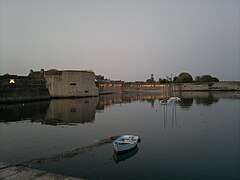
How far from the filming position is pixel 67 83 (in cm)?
5834

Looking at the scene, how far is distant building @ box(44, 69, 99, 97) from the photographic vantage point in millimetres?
57219

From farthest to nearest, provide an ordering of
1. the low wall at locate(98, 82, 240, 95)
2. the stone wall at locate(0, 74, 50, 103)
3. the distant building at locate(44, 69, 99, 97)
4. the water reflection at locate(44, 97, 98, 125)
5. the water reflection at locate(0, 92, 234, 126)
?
the low wall at locate(98, 82, 240, 95) < the distant building at locate(44, 69, 99, 97) < the stone wall at locate(0, 74, 50, 103) < the water reflection at locate(0, 92, 234, 126) < the water reflection at locate(44, 97, 98, 125)

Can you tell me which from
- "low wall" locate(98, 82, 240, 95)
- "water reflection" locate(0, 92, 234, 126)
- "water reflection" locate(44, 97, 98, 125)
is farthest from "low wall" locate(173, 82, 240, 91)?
"water reflection" locate(44, 97, 98, 125)

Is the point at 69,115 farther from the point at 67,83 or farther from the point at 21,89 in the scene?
the point at 67,83

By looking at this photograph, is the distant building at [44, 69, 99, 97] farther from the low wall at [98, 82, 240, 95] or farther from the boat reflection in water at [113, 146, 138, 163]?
the low wall at [98, 82, 240, 95]

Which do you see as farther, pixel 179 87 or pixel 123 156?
pixel 179 87

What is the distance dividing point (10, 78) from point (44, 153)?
38.4 meters

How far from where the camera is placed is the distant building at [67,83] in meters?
57.2

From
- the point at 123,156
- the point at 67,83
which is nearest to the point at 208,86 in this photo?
the point at 67,83

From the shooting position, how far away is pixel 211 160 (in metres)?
12.6

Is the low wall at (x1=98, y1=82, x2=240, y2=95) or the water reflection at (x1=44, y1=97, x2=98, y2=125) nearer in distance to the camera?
the water reflection at (x1=44, y1=97, x2=98, y2=125)

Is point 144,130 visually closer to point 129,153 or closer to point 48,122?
point 129,153

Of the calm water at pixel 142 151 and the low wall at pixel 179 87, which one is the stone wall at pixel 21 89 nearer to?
the calm water at pixel 142 151

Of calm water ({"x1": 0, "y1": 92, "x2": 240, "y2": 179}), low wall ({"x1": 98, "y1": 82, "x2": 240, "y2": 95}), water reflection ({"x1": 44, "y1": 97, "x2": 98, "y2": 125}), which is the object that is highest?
low wall ({"x1": 98, "y1": 82, "x2": 240, "y2": 95})
